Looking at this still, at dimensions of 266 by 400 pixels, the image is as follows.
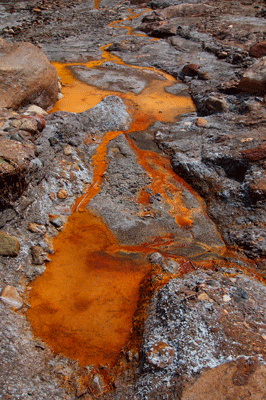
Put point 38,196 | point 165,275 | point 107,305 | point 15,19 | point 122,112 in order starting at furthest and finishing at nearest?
point 15,19 < point 122,112 < point 38,196 < point 165,275 < point 107,305

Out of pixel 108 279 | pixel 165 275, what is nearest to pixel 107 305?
pixel 108 279

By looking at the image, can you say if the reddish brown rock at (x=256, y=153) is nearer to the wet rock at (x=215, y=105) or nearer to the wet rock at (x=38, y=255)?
the wet rock at (x=215, y=105)

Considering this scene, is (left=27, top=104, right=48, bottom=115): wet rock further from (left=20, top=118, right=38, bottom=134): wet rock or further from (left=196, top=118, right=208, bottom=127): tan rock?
(left=196, top=118, right=208, bottom=127): tan rock

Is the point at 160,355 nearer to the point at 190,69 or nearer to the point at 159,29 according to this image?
the point at 190,69

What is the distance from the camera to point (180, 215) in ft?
11.3

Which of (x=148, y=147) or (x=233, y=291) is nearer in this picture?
(x=233, y=291)

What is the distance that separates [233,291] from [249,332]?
0.40 m

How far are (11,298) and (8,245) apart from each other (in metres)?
0.54

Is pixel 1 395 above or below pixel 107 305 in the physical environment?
above

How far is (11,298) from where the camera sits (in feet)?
7.93

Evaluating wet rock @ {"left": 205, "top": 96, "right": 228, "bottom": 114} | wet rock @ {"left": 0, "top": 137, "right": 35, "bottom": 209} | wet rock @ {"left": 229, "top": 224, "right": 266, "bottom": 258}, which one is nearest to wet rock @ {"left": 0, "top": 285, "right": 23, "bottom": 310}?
wet rock @ {"left": 0, "top": 137, "right": 35, "bottom": 209}

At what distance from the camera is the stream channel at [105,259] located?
2.35 metres

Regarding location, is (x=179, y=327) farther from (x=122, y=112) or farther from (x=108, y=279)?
(x=122, y=112)

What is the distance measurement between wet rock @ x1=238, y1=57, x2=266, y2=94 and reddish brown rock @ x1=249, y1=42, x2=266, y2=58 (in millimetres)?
1768
